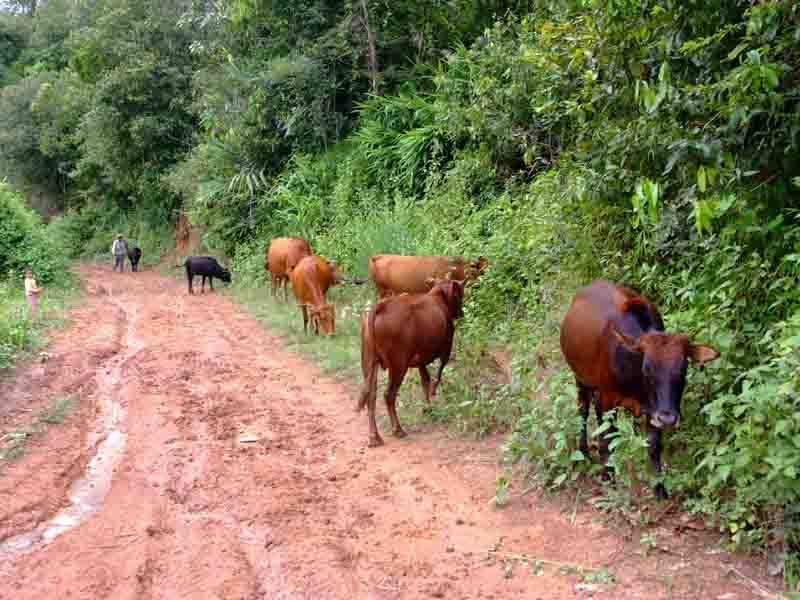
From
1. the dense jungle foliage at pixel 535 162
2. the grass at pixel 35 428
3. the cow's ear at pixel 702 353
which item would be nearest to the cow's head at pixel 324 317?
the dense jungle foliage at pixel 535 162

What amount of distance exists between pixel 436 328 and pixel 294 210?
11306 mm

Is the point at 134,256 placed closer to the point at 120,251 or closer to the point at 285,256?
the point at 120,251

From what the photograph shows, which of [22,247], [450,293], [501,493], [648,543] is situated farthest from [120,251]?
[648,543]

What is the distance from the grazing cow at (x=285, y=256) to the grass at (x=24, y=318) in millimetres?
3999

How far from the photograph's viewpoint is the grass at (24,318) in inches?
382

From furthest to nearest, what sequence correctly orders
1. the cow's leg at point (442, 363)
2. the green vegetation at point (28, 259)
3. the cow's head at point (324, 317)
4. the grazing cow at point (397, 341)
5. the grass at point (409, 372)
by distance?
the green vegetation at point (28, 259) < the cow's head at point (324, 317) < the cow's leg at point (442, 363) < the grazing cow at point (397, 341) < the grass at point (409, 372)

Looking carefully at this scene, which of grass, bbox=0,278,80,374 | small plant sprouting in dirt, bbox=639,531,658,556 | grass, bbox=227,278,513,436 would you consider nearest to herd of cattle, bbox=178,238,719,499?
grass, bbox=227,278,513,436

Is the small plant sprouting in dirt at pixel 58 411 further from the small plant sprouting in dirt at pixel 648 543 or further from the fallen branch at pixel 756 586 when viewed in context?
the fallen branch at pixel 756 586

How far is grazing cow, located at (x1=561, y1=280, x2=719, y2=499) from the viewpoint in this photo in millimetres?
3977

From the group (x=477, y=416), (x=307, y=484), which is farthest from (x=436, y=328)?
(x=307, y=484)

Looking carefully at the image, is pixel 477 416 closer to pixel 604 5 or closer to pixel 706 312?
pixel 706 312

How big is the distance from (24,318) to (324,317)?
484cm

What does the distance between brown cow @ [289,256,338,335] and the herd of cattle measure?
0.02 metres

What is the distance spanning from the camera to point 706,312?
15.9 feet
